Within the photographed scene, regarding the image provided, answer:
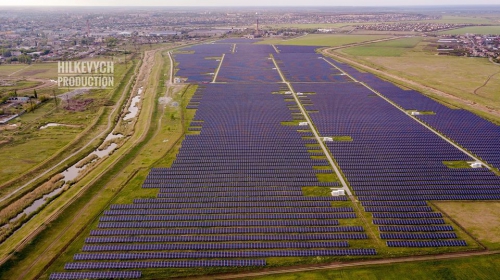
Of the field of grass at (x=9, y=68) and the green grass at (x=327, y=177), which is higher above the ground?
the field of grass at (x=9, y=68)

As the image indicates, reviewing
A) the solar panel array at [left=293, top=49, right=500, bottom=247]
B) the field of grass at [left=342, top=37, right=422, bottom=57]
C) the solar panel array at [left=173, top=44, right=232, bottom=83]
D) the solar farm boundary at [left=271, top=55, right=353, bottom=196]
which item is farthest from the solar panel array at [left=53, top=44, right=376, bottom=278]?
the field of grass at [left=342, top=37, right=422, bottom=57]

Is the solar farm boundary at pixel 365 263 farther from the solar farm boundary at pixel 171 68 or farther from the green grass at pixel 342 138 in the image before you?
the solar farm boundary at pixel 171 68

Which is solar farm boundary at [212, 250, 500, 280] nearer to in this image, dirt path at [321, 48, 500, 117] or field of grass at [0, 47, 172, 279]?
field of grass at [0, 47, 172, 279]

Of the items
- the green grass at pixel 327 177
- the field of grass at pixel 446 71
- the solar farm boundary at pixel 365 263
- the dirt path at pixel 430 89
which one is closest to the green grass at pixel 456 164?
the green grass at pixel 327 177

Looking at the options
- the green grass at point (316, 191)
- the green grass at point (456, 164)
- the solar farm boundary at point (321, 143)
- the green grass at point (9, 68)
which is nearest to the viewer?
the green grass at point (316, 191)

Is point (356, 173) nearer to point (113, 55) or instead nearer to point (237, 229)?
point (237, 229)

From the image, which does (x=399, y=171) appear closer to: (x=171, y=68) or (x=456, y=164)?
(x=456, y=164)
